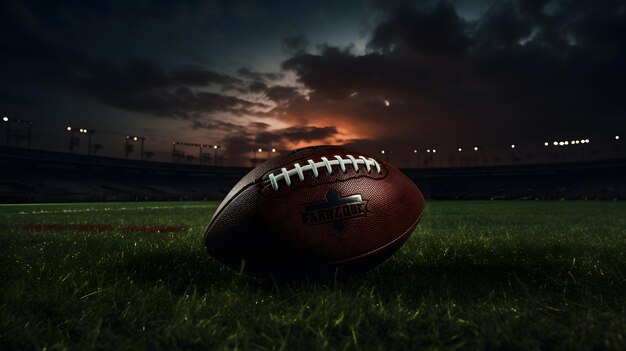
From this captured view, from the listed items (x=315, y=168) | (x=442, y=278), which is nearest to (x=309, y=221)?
(x=315, y=168)

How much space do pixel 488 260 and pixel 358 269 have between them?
3.98 feet

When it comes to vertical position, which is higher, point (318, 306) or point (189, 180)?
point (189, 180)

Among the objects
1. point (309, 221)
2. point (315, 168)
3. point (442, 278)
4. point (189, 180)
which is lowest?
point (442, 278)

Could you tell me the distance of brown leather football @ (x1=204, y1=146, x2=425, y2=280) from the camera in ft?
8.01

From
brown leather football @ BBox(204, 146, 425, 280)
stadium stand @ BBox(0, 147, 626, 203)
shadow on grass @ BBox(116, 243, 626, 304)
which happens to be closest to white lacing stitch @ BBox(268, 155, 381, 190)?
brown leather football @ BBox(204, 146, 425, 280)

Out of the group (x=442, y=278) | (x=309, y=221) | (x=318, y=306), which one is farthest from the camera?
(x=442, y=278)

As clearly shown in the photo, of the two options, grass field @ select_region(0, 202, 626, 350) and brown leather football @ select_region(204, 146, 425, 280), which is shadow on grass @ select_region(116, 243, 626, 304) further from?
brown leather football @ select_region(204, 146, 425, 280)

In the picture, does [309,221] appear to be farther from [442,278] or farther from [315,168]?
→ [442,278]

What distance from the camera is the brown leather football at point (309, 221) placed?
Answer: 244 centimetres

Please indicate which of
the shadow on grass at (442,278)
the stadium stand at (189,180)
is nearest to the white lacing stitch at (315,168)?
the shadow on grass at (442,278)

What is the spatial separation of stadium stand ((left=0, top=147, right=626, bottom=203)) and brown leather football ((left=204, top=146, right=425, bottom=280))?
40.0 m

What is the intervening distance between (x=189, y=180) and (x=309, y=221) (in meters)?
65.3

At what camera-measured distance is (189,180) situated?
6481 cm

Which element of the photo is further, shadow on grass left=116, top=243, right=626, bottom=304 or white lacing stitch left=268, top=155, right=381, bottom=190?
white lacing stitch left=268, top=155, right=381, bottom=190
